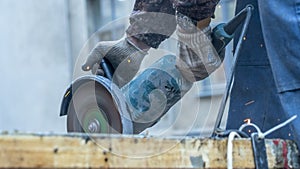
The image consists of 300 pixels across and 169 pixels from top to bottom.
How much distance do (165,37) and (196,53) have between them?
0.20m

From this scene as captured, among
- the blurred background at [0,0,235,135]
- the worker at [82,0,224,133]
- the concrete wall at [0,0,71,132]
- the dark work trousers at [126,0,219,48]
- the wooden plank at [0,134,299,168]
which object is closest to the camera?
the wooden plank at [0,134,299,168]

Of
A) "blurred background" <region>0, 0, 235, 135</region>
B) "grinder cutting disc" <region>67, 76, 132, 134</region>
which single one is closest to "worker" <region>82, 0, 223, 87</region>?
"grinder cutting disc" <region>67, 76, 132, 134</region>

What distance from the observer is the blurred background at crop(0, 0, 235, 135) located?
7.77 meters

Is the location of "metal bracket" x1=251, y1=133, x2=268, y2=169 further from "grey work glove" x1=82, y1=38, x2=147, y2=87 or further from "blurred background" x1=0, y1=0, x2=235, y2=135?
"blurred background" x1=0, y1=0, x2=235, y2=135

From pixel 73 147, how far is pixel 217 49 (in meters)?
0.63

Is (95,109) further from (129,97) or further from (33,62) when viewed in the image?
(33,62)

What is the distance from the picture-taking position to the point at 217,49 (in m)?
1.49

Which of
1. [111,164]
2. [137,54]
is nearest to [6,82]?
[137,54]

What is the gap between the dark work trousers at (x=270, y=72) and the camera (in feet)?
4.13

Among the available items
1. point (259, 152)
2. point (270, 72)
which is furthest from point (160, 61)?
point (259, 152)

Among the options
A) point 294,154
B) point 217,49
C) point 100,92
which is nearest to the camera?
point 294,154

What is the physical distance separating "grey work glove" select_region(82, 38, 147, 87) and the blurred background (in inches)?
238

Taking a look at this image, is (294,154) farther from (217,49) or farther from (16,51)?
(16,51)

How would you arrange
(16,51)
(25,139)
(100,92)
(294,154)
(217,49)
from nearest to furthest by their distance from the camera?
(25,139) → (294,154) → (100,92) → (217,49) → (16,51)
